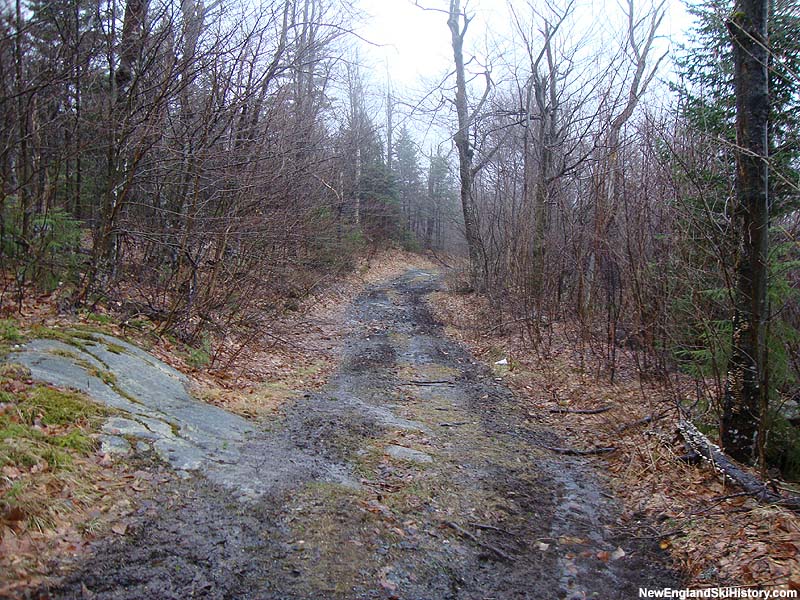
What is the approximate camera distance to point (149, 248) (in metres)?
9.66

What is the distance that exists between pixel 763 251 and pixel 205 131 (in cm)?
784

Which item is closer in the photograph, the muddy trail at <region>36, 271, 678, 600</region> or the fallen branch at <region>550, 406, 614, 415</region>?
the muddy trail at <region>36, 271, 678, 600</region>

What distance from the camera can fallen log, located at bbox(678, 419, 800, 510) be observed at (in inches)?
163

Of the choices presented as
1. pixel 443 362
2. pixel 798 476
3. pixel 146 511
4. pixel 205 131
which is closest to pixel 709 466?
pixel 798 476

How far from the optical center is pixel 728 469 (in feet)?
15.5

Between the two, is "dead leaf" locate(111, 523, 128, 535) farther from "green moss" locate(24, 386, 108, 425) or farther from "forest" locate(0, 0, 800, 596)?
"forest" locate(0, 0, 800, 596)

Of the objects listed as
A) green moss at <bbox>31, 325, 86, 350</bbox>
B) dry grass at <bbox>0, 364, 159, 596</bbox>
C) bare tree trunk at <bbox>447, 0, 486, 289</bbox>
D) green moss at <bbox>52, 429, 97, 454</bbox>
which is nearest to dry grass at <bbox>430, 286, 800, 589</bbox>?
dry grass at <bbox>0, 364, 159, 596</bbox>

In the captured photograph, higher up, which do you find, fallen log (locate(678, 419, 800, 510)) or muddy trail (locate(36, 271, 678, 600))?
fallen log (locate(678, 419, 800, 510))

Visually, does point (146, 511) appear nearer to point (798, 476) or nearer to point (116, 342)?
point (116, 342)

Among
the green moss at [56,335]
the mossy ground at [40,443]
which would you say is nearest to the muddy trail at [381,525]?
the mossy ground at [40,443]

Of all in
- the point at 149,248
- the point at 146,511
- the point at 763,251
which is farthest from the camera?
the point at 149,248

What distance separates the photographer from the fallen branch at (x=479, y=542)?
13.1 feet

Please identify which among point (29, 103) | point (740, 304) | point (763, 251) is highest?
point (29, 103)

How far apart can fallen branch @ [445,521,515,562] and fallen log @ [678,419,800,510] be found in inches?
82.1
